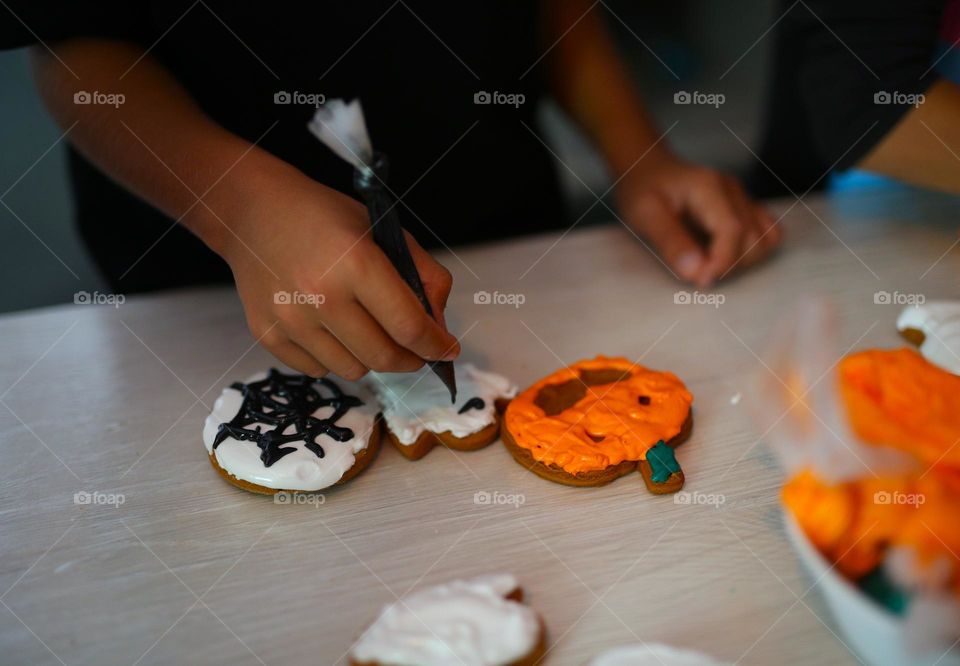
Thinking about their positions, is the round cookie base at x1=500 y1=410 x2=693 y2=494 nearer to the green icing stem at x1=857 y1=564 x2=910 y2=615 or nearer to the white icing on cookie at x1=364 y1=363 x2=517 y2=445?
the white icing on cookie at x1=364 y1=363 x2=517 y2=445

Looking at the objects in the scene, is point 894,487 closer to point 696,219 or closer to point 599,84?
point 696,219

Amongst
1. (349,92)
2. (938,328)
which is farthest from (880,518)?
(349,92)

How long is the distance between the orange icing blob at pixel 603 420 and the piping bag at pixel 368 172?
177 mm

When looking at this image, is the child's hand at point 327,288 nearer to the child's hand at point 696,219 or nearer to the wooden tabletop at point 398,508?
the wooden tabletop at point 398,508

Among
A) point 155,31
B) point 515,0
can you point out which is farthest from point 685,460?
point 155,31

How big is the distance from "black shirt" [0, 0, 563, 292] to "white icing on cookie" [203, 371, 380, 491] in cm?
50

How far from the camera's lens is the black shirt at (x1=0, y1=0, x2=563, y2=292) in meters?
→ 1.19

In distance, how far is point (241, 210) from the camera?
3.07 feet

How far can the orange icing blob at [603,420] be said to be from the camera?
90 centimetres

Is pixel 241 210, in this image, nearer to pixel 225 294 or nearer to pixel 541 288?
pixel 225 294

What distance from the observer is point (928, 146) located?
1.27m

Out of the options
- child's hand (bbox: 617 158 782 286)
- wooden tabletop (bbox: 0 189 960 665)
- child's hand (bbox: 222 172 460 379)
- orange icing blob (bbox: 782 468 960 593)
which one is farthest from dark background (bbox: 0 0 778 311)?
orange icing blob (bbox: 782 468 960 593)

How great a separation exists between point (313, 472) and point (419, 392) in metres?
0.18

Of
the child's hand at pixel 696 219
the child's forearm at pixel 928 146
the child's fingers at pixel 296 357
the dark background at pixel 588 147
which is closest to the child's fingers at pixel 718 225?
the child's hand at pixel 696 219
